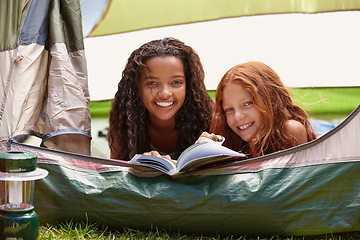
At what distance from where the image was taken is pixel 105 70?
208 centimetres

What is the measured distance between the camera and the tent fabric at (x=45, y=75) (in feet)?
5.28

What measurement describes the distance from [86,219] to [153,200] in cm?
21

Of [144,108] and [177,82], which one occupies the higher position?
[177,82]

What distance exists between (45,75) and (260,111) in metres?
0.74

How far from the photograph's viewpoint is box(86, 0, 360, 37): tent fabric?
78.2 inches

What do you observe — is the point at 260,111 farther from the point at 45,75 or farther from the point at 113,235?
the point at 45,75

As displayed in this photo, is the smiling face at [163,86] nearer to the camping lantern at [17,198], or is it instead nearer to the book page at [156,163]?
the book page at [156,163]

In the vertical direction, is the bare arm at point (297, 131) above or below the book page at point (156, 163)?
above

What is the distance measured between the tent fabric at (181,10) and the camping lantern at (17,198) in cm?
99

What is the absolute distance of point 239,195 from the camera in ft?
4.40

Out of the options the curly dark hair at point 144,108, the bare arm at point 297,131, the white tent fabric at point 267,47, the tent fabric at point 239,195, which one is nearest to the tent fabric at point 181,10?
the white tent fabric at point 267,47

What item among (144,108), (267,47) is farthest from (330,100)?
(144,108)

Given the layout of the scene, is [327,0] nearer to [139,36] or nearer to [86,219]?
[139,36]

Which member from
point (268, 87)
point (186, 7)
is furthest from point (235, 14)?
point (268, 87)
